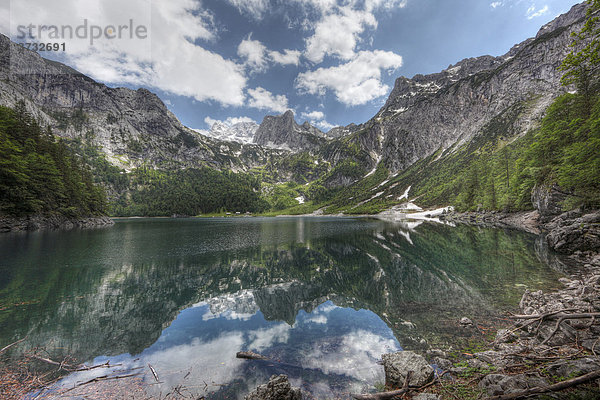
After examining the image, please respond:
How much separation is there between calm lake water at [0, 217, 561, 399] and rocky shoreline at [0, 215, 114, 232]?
3026 cm

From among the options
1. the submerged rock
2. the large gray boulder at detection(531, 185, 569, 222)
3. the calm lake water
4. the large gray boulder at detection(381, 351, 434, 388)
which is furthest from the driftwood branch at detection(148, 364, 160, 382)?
the large gray boulder at detection(531, 185, 569, 222)

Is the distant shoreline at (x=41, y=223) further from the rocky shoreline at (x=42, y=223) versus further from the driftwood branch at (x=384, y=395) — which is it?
the driftwood branch at (x=384, y=395)

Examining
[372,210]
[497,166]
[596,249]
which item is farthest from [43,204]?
[372,210]

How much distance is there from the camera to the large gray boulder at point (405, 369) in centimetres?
763

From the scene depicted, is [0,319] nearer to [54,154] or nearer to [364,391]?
[364,391]

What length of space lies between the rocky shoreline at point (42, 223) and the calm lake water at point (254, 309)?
3026 centimetres

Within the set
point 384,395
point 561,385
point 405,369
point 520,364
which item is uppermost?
point 561,385

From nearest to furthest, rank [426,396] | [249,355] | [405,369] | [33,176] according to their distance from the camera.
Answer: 1. [426,396]
2. [405,369]
3. [249,355]
4. [33,176]

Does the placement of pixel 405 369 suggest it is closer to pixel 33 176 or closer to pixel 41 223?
pixel 41 223

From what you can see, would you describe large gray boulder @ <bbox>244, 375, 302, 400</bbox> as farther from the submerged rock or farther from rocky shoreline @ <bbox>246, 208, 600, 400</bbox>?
the submerged rock

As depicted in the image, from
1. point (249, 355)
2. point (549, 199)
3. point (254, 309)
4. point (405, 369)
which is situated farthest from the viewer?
point (549, 199)

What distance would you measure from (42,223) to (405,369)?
85.9 metres

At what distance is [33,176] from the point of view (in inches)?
2197

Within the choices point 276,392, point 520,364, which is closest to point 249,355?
point 276,392
